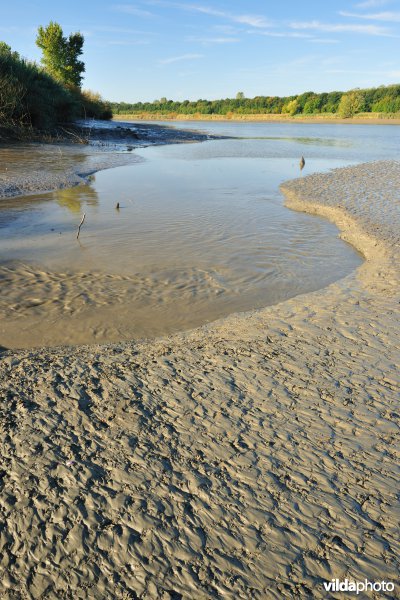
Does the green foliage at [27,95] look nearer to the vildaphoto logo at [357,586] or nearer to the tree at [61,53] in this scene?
the tree at [61,53]

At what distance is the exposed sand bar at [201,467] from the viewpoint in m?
1.53

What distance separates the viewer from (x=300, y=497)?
1.81 m

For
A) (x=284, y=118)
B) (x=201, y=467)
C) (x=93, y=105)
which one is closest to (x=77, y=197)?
(x=201, y=467)

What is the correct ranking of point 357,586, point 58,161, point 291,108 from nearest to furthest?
point 357,586, point 58,161, point 291,108

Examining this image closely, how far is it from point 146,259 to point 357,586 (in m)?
4.48

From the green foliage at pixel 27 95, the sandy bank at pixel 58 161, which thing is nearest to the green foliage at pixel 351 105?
the sandy bank at pixel 58 161

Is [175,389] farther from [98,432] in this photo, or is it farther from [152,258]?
[152,258]

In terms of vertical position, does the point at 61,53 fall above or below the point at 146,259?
above

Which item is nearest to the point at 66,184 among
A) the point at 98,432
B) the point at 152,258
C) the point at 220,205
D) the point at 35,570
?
the point at 220,205

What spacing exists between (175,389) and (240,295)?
83.3 inches

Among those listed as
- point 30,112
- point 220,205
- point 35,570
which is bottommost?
point 35,570

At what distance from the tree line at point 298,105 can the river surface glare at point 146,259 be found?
6456 cm

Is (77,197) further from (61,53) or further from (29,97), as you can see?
(61,53)

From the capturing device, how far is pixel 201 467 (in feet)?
6.37
